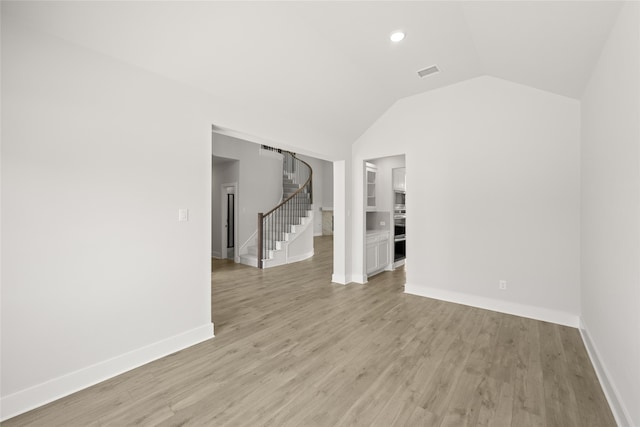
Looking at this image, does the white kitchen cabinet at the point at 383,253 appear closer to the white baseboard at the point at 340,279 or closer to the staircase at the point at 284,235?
the white baseboard at the point at 340,279

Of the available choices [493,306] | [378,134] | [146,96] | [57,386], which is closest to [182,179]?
Result: [146,96]

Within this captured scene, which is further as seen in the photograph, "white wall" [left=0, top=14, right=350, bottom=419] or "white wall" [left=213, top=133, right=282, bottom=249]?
"white wall" [left=213, top=133, right=282, bottom=249]

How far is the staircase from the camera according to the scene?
682 cm

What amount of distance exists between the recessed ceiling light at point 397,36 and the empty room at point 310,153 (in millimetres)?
45

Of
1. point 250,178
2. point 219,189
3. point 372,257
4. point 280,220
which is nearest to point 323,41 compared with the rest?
point 372,257

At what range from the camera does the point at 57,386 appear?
2.02 metres

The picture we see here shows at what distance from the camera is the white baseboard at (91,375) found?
1.86 metres

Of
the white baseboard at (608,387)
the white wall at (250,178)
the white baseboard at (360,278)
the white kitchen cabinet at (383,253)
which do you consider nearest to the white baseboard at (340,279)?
the white baseboard at (360,278)

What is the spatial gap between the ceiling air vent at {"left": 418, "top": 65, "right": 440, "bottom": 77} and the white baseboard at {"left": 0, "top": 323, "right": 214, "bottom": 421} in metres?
4.14

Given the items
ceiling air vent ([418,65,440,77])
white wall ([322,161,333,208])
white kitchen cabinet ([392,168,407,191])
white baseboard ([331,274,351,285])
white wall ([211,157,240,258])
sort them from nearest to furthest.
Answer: ceiling air vent ([418,65,440,77])
white baseboard ([331,274,351,285])
white kitchen cabinet ([392,168,407,191])
white wall ([211,157,240,258])
white wall ([322,161,333,208])

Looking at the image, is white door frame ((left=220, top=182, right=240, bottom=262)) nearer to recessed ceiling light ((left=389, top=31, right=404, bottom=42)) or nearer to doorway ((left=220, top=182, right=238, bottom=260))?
doorway ((left=220, top=182, right=238, bottom=260))

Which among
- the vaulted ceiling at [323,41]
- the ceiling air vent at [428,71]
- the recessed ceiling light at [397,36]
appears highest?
the ceiling air vent at [428,71]

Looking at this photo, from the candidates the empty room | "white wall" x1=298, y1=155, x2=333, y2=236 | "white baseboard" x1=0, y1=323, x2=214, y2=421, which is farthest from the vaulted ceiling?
"white wall" x1=298, y1=155, x2=333, y2=236

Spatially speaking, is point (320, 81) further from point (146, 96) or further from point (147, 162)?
point (147, 162)
